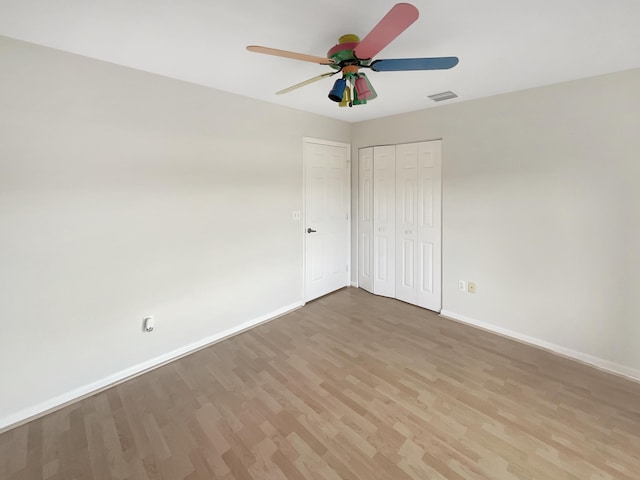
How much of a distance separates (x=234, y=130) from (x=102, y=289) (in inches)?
70.5

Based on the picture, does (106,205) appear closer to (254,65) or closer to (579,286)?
(254,65)

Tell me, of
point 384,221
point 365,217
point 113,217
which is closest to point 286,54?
point 113,217

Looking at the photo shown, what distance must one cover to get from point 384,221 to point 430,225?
653mm

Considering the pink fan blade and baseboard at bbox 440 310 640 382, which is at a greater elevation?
the pink fan blade

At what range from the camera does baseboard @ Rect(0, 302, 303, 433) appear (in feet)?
6.32

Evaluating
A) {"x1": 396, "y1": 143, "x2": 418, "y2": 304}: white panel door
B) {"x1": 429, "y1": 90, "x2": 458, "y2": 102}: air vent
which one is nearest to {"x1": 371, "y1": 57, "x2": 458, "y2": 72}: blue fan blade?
{"x1": 429, "y1": 90, "x2": 458, "y2": 102}: air vent

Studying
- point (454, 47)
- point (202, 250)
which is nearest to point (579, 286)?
point (454, 47)

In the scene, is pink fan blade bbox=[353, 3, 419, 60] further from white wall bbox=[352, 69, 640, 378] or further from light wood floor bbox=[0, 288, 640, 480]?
light wood floor bbox=[0, 288, 640, 480]

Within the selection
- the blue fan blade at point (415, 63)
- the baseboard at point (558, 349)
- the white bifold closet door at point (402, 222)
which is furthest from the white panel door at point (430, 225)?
the blue fan blade at point (415, 63)

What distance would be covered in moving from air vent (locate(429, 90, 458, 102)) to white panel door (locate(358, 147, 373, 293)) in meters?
1.14

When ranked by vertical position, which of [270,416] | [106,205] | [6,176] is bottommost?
[270,416]

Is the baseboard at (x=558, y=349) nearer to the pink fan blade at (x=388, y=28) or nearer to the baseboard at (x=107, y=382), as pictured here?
the baseboard at (x=107, y=382)

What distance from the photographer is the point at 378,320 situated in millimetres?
3348

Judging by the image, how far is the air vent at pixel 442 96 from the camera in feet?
9.32
